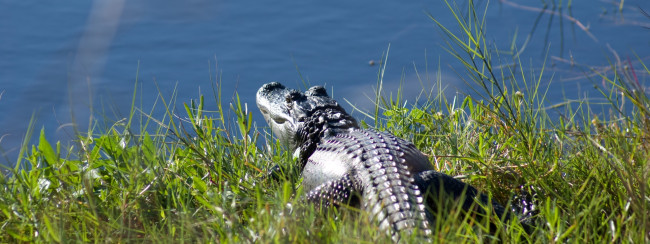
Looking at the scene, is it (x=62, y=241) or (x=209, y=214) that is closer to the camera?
(x=62, y=241)

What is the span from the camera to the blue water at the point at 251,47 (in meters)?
6.14

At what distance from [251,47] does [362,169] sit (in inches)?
138

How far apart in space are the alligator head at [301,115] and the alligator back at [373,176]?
195 mm

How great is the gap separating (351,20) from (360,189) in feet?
12.9

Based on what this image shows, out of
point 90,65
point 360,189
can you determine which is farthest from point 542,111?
point 90,65

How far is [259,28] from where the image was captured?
7.02 meters

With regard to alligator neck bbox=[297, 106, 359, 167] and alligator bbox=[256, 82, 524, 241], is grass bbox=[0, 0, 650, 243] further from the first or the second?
alligator neck bbox=[297, 106, 359, 167]

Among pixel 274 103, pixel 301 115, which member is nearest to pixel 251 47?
pixel 274 103

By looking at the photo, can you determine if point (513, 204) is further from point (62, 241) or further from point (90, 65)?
point (90, 65)

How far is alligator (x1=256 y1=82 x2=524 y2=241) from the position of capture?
113 inches

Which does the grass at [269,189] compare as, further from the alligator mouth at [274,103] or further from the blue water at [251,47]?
the blue water at [251,47]

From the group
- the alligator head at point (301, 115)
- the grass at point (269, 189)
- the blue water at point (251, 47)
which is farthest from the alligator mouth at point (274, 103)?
the grass at point (269, 189)

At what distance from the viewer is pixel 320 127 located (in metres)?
4.45

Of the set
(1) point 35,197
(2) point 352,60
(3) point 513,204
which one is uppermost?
(1) point 35,197
